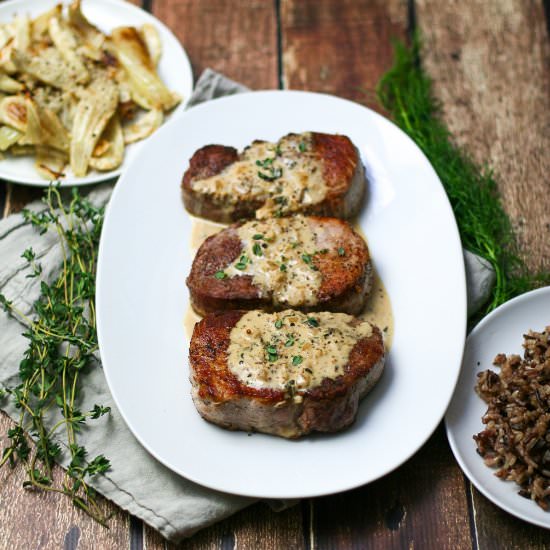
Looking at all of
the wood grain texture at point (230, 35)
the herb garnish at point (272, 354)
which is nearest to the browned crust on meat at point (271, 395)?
the herb garnish at point (272, 354)

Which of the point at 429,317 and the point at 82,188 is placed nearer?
the point at 429,317

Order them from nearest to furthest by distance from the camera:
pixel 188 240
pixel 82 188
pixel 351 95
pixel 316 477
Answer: pixel 316 477 < pixel 188 240 < pixel 82 188 < pixel 351 95

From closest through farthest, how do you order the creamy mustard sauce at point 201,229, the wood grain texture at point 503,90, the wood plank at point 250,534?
the wood plank at point 250,534
the creamy mustard sauce at point 201,229
the wood grain texture at point 503,90

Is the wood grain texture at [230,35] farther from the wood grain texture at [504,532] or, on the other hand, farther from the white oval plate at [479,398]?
the wood grain texture at [504,532]

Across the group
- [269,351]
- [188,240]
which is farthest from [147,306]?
[269,351]

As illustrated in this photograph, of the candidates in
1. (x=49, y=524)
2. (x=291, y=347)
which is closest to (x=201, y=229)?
(x=291, y=347)

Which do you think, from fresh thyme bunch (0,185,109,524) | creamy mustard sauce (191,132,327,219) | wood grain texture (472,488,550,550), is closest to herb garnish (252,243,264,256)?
creamy mustard sauce (191,132,327,219)

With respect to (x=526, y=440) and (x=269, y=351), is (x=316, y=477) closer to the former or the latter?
(x=269, y=351)
